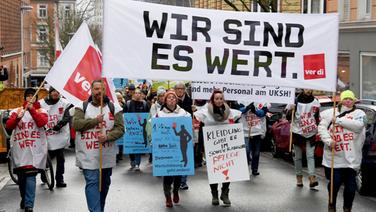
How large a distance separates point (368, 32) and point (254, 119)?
12004 millimetres

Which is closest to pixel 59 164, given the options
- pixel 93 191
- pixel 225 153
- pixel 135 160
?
pixel 135 160

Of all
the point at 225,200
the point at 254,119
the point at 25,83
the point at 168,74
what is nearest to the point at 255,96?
the point at 254,119

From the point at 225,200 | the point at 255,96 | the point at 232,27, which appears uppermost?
the point at 232,27

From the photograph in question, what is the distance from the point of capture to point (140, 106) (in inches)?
592

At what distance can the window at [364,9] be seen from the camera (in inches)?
980

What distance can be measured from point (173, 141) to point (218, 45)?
2009mm

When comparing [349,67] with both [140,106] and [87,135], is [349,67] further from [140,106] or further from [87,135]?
[87,135]

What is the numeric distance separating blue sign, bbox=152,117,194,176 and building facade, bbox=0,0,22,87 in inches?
1342

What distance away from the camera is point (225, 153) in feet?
34.7

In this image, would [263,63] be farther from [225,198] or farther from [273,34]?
[225,198]

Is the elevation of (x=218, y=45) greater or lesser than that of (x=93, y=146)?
greater

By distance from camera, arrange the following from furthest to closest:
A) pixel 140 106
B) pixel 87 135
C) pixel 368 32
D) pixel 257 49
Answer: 1. pixel 368 32
2. pixel 140 106
3. pixel 257 49
4. pixel 87 135

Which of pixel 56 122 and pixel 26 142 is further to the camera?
pixel 56 122

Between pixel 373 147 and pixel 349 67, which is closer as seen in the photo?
pixel 373 147
